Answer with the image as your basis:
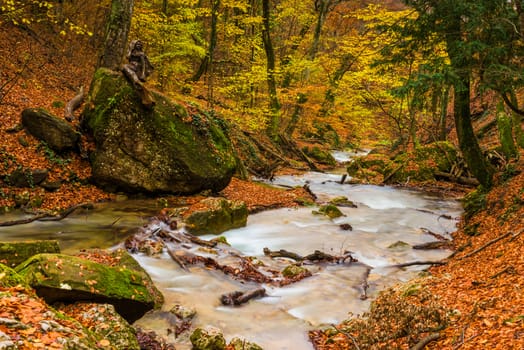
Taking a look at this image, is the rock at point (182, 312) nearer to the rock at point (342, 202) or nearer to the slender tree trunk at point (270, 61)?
the rock at point (342, 202)

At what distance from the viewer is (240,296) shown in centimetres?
668

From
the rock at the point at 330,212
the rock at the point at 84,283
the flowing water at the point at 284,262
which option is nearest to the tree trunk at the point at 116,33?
the flowing water at the point at 284,262

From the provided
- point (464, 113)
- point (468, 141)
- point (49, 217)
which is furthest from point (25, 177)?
point (468, 141)

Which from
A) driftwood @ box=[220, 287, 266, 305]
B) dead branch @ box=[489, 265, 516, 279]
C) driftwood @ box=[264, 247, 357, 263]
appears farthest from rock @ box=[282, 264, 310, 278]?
dead branch @ box=[489, 265, 516, 279]

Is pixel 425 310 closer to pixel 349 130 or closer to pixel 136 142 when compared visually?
pixel 136 142

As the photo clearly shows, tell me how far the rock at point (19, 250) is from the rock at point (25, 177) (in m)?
5.32

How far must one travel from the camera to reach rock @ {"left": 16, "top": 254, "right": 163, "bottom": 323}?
439 centimetres

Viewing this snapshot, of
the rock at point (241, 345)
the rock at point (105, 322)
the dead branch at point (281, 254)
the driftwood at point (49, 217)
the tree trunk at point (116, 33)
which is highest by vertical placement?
the tree trunk at point (116, 33)

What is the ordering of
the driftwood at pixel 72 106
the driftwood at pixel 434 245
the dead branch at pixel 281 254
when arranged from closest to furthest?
the dead branch at pixel 281 254, the driftwood at pixel 434 245, the driftwood at pixel 72 106

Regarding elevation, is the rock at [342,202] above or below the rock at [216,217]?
below

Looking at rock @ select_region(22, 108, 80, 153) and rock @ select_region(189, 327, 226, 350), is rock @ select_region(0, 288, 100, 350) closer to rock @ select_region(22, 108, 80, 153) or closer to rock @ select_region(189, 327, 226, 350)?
rock @ select_region(189, 327, 226, 350)

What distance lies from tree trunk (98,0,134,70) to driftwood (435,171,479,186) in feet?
50.5

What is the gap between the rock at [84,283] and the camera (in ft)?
14.4

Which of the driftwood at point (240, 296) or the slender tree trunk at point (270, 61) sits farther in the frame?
the slender tree trunk at point (270, 61)
